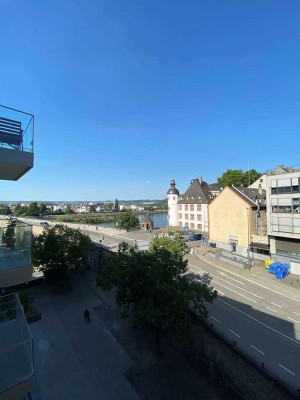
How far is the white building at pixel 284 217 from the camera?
3034cm

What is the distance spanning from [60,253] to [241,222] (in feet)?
90.2

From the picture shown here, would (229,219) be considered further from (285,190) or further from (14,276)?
(14,276)

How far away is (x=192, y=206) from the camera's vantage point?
224 feet

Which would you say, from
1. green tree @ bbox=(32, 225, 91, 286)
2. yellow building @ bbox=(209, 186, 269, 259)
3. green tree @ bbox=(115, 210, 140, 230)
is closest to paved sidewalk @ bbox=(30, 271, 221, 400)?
green tree @ bbox=(32, 225, 91, 286)

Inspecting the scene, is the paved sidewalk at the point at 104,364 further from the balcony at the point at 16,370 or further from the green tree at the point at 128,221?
the green tree at the point at 128,221

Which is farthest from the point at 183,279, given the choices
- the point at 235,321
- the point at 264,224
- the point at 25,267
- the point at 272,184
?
the point at 264,224

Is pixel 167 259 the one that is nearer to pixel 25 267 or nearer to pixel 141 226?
pixel 25 267

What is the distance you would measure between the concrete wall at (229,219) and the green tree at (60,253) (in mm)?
24111

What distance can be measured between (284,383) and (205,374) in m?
4.23

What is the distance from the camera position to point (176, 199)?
76.6 meters

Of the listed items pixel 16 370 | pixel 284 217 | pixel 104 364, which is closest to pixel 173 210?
pixel 284 217

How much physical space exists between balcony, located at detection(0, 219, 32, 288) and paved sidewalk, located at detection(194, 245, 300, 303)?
82.8 ft

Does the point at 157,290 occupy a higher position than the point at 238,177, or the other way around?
the point at 238,177

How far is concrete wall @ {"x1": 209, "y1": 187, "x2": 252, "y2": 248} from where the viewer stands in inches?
1554
